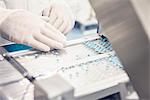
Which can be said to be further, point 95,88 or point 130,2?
point 95,88

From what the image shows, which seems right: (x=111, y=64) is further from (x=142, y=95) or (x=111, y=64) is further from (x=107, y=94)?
(x=142, y=95)

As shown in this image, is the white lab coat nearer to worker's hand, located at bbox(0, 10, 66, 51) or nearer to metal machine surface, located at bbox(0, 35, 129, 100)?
worker's hand, located at bbox(0, 10, 66, 51)

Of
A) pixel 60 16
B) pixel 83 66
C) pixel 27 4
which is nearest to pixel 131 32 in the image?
pixel 83 66

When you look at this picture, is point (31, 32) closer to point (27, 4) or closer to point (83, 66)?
point (83, 66)

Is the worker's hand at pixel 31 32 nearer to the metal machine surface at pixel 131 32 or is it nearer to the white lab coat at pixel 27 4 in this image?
the white lab coat at pixel 27 4

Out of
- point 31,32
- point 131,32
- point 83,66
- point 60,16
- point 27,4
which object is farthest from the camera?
point 27,4

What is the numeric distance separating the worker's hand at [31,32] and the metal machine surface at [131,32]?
0.52 meters

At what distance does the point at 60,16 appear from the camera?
4.16ft

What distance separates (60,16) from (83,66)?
548mm

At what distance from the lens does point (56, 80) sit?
398mm

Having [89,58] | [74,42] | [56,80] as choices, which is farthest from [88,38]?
[56,80]

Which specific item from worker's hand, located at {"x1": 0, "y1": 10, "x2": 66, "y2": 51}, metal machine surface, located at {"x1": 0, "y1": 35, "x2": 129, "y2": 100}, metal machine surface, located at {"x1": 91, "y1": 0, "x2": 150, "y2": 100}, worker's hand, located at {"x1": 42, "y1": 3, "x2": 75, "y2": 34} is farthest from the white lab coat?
metal machine surface, located at {"x1": 91, "y1": 0, "x2": 150, "y2": 100}

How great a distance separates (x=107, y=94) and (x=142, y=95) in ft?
1.06

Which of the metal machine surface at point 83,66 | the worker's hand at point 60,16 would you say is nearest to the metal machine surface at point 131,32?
the metal machine surface at point 83,66
